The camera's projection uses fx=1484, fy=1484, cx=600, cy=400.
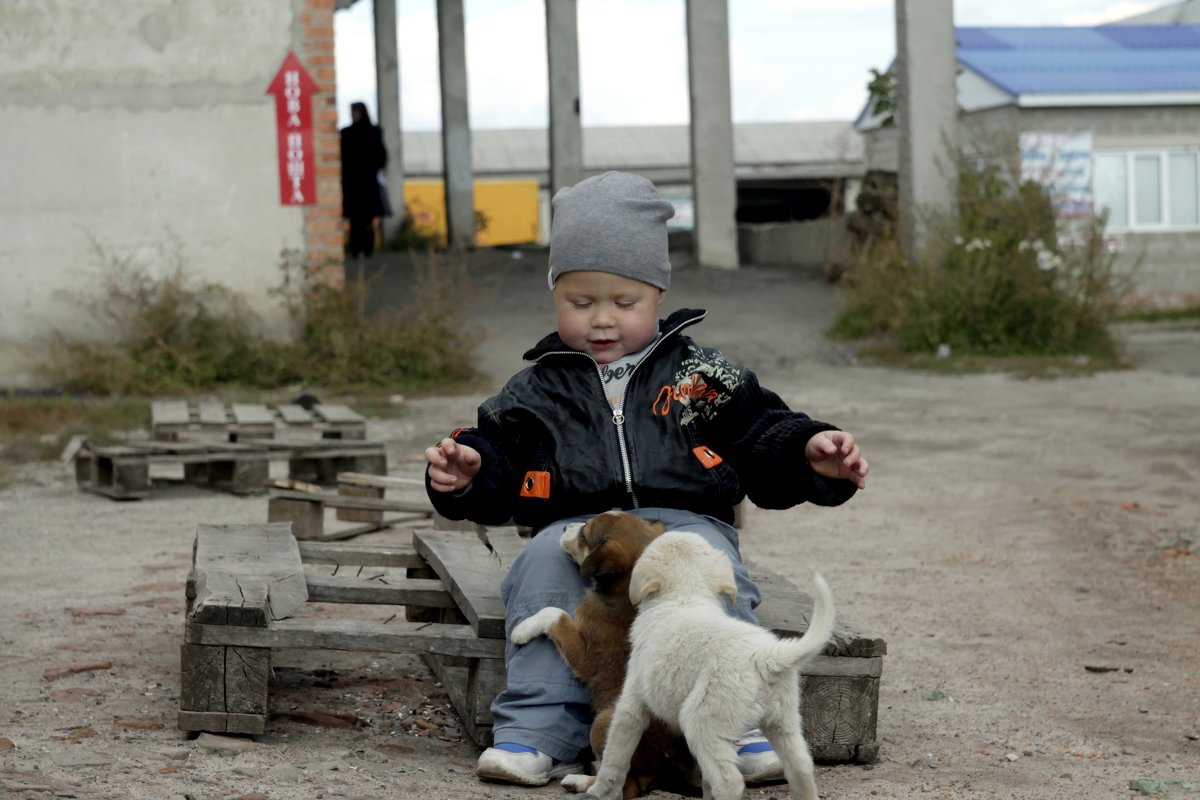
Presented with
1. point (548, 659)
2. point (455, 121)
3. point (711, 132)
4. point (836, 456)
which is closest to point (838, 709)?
point (836, 456)

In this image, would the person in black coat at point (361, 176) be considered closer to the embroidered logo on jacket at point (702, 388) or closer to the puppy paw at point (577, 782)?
the embroidered logo on jacket at point (702, 388)

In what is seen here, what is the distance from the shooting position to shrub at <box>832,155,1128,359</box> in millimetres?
13266

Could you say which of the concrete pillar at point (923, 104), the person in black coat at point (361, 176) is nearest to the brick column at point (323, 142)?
the person in black coat at point (361, 176)

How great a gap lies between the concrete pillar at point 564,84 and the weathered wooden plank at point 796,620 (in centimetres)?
1669

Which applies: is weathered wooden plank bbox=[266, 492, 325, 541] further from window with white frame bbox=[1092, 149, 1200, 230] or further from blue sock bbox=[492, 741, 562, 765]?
window with white frame bbox=[1092, 149, 1200, 230]

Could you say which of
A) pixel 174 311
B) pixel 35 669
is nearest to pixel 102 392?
pixel 174 311

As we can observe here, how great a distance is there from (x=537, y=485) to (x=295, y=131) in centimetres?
891

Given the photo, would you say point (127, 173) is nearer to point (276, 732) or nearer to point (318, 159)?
point (318, 159)

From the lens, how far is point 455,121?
22234 millimetres

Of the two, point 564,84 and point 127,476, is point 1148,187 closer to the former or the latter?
point 564,84

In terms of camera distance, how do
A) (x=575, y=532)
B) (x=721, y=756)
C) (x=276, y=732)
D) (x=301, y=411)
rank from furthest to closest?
(x=301, y=411) → (x=276, y=732) → (x=575, y=532) → (x=721, y=756)

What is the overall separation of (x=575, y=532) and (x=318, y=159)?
9.16 meters

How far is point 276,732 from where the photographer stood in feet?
11.6

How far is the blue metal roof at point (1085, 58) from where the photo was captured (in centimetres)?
1958
